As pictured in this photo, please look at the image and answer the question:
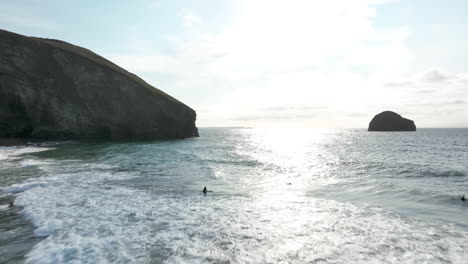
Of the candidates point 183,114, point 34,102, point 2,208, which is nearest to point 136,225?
point 2,208

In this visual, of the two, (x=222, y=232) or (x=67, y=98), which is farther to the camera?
(x=67, y=98)

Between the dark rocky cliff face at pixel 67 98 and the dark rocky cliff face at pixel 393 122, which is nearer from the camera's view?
the dark rocky cliff face at pixel 67 98

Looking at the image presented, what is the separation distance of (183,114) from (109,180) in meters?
65.6

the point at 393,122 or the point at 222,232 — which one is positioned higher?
the point at 393,122

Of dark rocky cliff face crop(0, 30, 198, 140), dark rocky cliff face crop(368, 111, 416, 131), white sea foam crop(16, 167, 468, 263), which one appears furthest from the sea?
dark rocky cliff face crop(368, 111, 416, 131)

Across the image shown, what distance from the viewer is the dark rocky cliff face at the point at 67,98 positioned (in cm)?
5681

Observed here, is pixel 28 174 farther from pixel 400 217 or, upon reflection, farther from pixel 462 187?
pixel 462 187

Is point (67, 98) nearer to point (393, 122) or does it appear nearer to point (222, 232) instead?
point (222, 232)

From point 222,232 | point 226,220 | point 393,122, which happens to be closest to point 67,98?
point 226,220

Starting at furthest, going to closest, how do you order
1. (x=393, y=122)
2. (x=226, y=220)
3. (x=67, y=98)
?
(x=393, y=122), (x=67, y=98), (x=226, y=220)

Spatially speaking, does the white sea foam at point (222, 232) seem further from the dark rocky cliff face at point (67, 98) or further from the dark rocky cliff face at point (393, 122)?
the dark rocky cliff face at point (393, 122)

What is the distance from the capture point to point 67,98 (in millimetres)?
63000

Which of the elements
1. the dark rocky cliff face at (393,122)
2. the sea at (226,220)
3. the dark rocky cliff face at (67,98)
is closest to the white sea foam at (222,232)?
the sea at (226,220)

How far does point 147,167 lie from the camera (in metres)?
27.3
